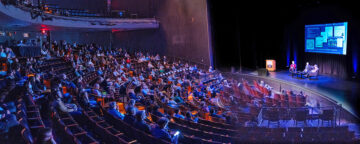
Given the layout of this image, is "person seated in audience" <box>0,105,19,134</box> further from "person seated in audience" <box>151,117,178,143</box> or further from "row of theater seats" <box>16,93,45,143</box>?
"person seated in audience" <box>151,117,178,143</box>

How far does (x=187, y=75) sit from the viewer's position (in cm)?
1346

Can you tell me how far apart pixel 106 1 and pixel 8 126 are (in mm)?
Answer: 20466

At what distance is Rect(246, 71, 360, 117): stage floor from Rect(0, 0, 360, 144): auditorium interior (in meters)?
0.04

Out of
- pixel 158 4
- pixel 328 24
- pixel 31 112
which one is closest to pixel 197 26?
pixel 158 4

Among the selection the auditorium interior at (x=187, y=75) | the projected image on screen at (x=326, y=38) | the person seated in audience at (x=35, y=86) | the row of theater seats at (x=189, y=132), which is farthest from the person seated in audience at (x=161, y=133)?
the projected image on screen at (x=326, y=38)

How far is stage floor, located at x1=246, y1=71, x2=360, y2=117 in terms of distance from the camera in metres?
8.85

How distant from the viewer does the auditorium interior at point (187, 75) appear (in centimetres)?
489

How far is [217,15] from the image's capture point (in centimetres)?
1681

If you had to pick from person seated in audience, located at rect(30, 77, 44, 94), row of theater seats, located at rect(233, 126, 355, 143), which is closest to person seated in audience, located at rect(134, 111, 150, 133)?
row of theater seats, located at rect(233, 126, 355, 143)

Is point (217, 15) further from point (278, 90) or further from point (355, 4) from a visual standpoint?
point (355, 4)

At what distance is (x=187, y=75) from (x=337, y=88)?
253 inches

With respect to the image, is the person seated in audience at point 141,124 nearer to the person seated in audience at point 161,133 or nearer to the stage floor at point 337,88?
the person seated in audience at point 161,133

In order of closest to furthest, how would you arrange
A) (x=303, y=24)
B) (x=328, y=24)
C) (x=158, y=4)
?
(x=328, y=24)
(x=303, y=24)
(x=158, y=4)

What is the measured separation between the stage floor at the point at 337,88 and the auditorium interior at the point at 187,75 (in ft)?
0.14
